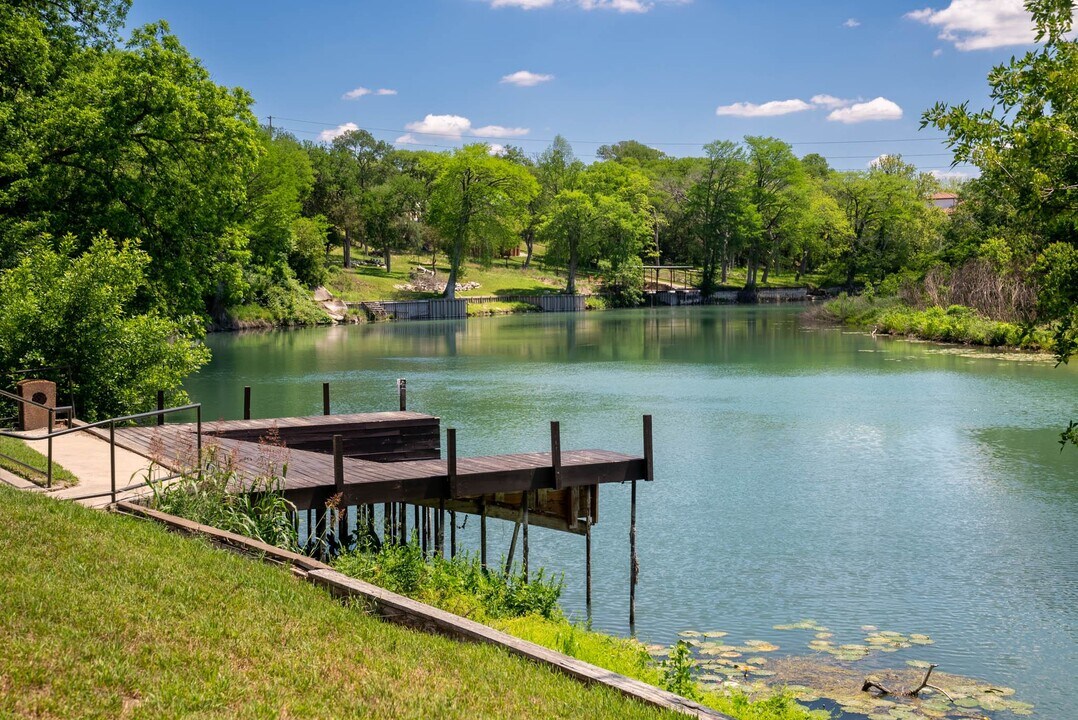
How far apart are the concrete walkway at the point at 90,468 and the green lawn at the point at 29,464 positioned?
0.51 feet

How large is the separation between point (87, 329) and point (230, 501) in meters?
12.9

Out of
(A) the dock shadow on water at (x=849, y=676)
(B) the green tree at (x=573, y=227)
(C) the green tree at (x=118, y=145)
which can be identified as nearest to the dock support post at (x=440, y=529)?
(A) the dock shadow on water at (x=849, y=676)

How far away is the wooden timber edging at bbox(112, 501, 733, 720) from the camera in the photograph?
26.0 feet

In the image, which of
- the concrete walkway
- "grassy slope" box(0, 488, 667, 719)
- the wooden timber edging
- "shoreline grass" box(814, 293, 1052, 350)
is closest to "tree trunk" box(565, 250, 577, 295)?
"shoreline grass" box(814, 293, 1052, 350)

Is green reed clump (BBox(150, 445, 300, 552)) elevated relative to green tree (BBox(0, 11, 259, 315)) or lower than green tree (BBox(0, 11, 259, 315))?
lower

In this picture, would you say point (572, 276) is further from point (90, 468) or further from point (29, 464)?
point (29, 464)

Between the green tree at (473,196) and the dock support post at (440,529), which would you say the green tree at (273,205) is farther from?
the dock support post at (440,529)

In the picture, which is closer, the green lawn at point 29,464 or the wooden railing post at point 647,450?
the green lawn at point 29,464

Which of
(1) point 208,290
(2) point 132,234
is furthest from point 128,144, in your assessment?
(1) point 208,290

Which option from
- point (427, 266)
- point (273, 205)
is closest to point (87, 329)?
point (273, 205)

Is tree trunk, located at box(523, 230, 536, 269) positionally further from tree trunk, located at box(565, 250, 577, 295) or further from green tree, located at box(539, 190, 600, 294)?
tree trunk, located at box(565, 250, 577, 295)

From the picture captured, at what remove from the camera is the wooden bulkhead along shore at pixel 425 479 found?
570 inches

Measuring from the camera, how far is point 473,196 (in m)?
94.1

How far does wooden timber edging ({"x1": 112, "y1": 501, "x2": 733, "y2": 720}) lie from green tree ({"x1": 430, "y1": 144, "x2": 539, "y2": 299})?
8297cm
